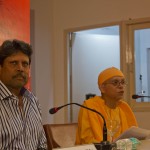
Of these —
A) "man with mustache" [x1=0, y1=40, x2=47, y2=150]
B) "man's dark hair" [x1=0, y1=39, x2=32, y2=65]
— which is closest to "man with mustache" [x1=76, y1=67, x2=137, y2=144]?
"man with mustache" [x1=0, y1=40, x2=47, y2=150]

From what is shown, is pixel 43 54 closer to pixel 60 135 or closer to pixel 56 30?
pixel 56 30

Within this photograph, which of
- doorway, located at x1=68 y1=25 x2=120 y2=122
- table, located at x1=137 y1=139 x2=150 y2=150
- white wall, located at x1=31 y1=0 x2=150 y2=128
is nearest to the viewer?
table, located at x1=137 y1=139 x2=150 y2=150

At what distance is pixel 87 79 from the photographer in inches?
206

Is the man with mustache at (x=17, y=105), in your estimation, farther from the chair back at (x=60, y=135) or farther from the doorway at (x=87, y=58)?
the doorway at (x=87, y=58)

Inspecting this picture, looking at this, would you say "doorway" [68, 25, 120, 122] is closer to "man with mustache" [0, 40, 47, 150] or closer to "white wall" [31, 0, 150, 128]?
"white wall" [31, 0, 150, 128]

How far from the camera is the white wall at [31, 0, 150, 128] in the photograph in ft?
15.3

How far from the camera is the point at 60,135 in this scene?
252 cm

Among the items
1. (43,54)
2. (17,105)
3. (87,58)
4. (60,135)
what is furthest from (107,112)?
(87,58)

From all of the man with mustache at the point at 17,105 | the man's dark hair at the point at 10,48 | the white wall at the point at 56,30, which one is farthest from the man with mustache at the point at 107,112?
the white wall at the point at 56,30

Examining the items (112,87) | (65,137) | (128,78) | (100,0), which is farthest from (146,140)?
(100,0)

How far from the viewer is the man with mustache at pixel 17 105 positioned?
174cm

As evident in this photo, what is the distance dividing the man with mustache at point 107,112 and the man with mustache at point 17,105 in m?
0.38

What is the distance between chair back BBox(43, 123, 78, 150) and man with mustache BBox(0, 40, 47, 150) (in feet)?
1.55

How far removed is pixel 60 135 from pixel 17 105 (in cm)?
77
